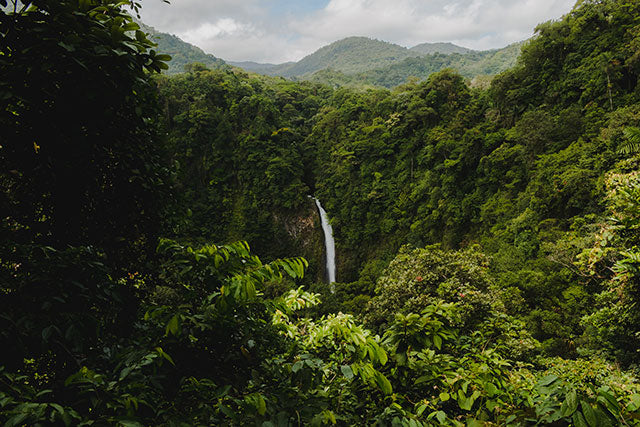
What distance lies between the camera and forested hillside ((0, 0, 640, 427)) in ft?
4.34

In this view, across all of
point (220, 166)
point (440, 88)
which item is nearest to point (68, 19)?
point (440, 88)

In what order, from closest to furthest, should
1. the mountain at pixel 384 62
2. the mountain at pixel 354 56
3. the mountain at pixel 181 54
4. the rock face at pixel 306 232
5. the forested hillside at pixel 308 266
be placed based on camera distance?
the forested hillside at pixel 308 266
the rock face at pixel 306 232
the mountain at pixel 384 62
the mountain at pixel 181 54
the mountain at pixel 354 56

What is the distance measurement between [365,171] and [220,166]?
11.9 metres

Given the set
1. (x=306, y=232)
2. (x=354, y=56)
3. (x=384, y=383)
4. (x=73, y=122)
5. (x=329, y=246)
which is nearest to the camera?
(x=384, y=383)

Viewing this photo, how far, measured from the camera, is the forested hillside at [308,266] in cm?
132

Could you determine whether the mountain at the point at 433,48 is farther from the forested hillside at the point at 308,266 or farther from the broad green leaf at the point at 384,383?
the broad green leaf at the point at 384,383

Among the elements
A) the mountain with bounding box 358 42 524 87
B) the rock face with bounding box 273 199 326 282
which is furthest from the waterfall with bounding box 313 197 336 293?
the mountain with bounding box 358 42 524 87

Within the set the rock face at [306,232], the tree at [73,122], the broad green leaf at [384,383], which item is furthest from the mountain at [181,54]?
the broad green leaf at [384,383]

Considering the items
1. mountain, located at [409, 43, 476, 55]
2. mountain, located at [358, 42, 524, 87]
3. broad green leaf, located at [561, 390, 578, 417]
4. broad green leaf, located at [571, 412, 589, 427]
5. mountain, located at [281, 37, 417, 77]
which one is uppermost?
mountain, located at [409, 43, 476, 55]

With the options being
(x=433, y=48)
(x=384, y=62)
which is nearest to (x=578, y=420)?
(x=384, y=62)

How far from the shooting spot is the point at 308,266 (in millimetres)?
7410

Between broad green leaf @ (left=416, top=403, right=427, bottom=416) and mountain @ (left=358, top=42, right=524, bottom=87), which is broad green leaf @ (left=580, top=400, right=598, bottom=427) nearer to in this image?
broad green leaf @ (left=416, top=403, right=427, bottom=416)

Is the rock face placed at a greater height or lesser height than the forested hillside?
lesser

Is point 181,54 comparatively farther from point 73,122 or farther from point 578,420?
point 578,420
